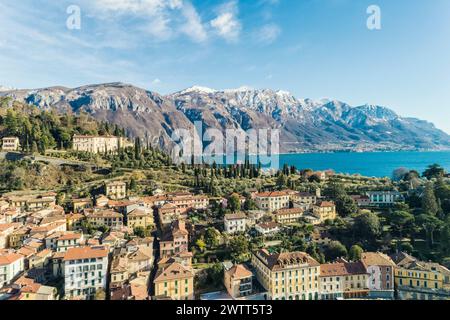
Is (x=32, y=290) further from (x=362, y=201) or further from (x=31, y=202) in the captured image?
(x=362, y=201)

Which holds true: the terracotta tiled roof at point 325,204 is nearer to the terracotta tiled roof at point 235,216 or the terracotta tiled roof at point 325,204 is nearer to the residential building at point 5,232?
the terracotta tiled roof at point 235,216

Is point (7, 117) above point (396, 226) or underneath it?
above

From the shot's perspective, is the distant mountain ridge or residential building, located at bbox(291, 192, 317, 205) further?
the distant mountain ridge

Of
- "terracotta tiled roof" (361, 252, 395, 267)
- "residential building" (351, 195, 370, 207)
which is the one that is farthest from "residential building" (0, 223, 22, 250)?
"residential building" (351, 195, 370, 207)

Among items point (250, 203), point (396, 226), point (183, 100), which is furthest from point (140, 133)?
point (396, 226)

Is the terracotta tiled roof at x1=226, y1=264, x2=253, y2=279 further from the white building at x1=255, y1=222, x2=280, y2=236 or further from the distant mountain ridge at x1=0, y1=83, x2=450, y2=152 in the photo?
the distant mountain ridge at x1=0, y1=83, x2=450, y2=152

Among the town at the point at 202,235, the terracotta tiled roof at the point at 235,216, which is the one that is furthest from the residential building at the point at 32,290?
the terracotta tiled roof at the point at 235,216

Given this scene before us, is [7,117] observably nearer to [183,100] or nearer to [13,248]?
[13,248]
